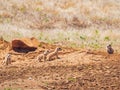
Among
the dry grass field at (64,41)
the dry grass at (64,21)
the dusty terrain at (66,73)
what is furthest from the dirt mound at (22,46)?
the dry grass at (64,21)

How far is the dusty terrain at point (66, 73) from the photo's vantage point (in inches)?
534

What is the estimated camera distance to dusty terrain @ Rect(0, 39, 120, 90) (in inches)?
534

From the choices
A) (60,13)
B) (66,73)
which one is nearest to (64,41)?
(60,13)

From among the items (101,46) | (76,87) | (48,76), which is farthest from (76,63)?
(101,46)

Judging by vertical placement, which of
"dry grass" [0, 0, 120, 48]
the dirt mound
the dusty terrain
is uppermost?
"dry grass" [0, 0, 120, 48]

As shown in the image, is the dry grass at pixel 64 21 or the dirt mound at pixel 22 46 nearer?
the dirt mound at pixel 22 46

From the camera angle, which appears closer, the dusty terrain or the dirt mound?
the dusty terrain

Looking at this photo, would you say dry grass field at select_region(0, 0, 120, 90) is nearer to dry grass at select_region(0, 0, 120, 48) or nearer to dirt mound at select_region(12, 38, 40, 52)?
dry grass at select_region(0, 0, 120, 48)

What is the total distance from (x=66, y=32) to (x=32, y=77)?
11.3m

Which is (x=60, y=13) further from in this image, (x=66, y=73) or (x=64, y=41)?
(x=66, y=73)

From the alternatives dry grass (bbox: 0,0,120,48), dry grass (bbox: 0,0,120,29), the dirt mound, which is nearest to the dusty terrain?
the dirt mound

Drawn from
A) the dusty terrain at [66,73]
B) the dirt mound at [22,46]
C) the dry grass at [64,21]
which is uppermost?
the dry grass at [64,21]

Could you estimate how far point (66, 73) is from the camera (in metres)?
15.0

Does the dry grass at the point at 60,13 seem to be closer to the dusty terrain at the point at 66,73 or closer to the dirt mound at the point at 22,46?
the dirt mound at the point at 22,46
